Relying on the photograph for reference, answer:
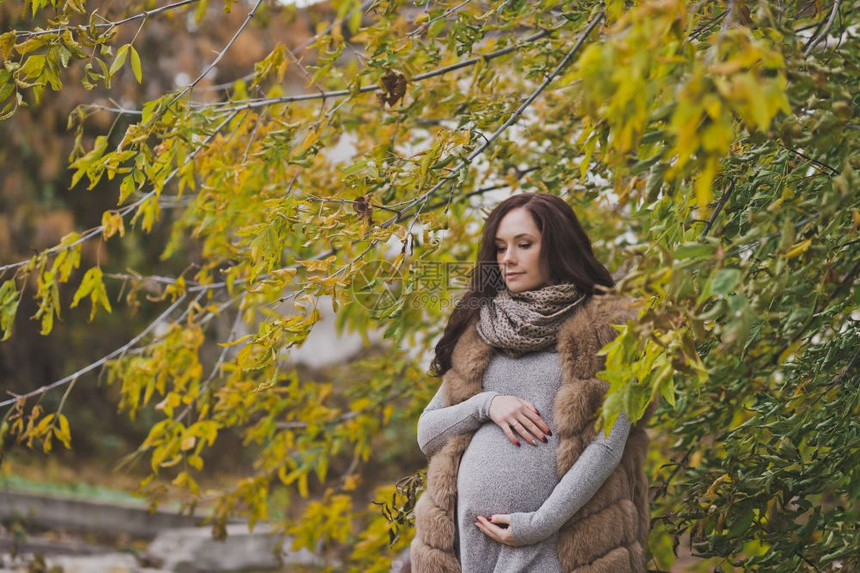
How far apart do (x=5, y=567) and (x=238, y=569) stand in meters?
1.62

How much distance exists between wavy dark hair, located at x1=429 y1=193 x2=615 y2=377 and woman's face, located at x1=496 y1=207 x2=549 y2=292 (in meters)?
0.02

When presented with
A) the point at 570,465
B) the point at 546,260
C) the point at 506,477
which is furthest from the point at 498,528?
the point at 546,260

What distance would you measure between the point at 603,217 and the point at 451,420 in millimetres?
1378

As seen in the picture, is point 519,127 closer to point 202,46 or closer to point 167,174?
point 167,174

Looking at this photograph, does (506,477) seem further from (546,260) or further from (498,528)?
(546,260)

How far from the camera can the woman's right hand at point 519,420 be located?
6.64 ft

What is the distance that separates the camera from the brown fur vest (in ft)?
6.43

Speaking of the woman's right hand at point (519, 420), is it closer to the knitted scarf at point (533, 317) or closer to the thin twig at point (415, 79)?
the knitted scarf at point (533, 317)

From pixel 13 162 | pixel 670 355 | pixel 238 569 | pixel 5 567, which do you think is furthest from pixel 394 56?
pixel 13 162

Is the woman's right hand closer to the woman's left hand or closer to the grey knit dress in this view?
the grey knit dress

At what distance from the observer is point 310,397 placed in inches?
140

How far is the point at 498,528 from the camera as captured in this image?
197cm

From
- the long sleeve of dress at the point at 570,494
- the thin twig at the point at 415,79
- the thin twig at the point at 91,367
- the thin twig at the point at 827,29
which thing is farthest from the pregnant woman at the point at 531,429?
the thin twig at the point at 91,367

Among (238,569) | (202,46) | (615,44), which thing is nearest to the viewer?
(615,44)
